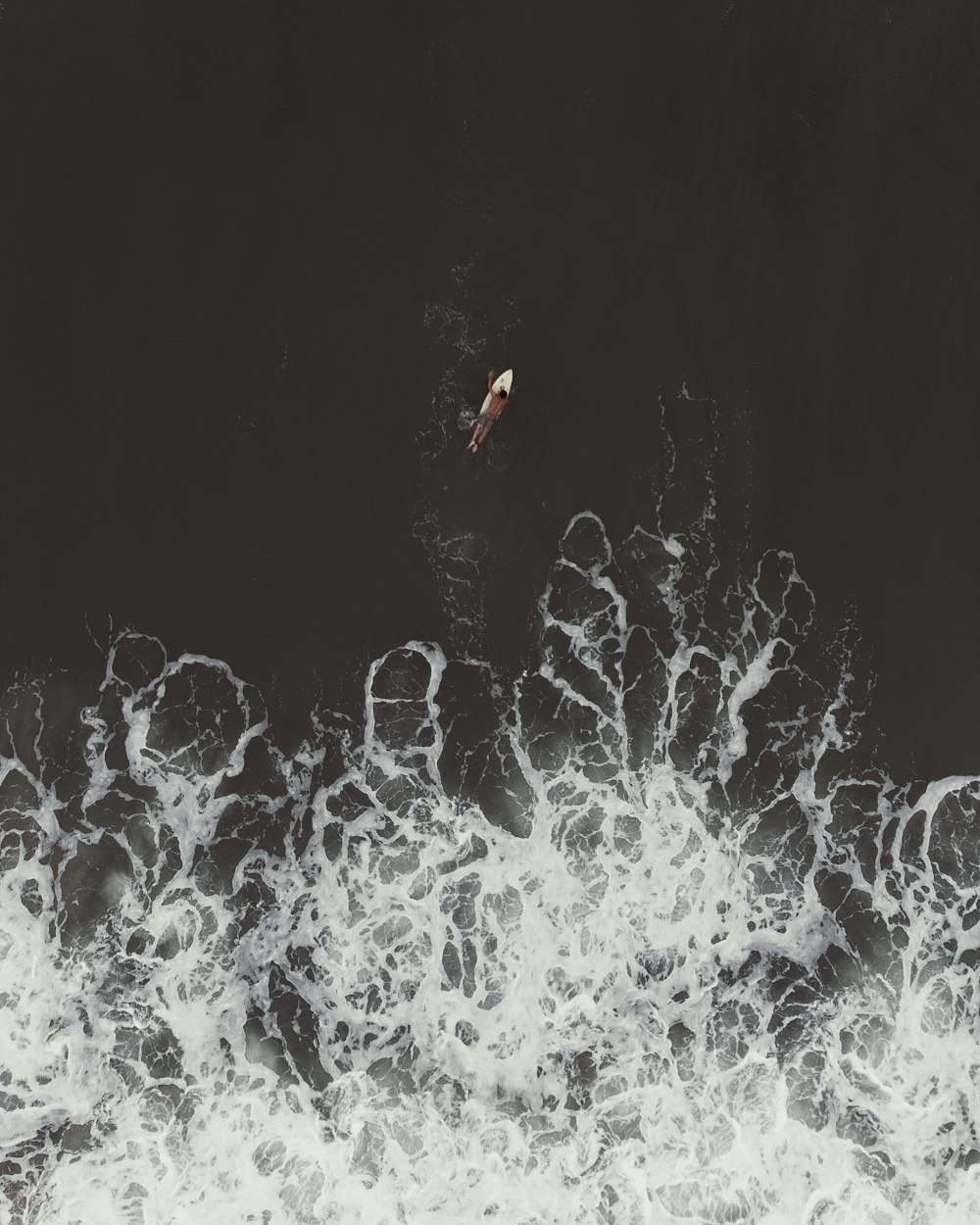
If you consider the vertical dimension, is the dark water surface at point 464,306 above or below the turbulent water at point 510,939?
above

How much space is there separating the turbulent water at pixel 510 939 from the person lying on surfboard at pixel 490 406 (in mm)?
3229

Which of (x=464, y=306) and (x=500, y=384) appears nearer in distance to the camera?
(x=500, y=384)

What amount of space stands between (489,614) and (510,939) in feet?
25.0

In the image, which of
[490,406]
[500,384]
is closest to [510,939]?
[490,406]

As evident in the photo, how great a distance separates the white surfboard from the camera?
16.5 metres

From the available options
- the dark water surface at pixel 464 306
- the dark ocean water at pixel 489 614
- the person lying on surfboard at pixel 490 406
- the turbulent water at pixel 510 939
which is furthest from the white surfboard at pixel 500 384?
the turbulent water at pixel 510 939

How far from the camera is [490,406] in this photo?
16.7 m

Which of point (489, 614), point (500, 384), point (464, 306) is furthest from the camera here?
point (489, 614)

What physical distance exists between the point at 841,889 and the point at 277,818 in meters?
13.4

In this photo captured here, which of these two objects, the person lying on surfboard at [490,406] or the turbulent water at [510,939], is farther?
the turbulent water at [510,939]

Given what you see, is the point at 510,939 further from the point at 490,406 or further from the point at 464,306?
the point at 464,306

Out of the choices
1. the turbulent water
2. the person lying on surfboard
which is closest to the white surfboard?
the person lying on surfboard

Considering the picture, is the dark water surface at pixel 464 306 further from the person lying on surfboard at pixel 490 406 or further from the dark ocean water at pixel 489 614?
the person lying on surfboard at pixel 490 406

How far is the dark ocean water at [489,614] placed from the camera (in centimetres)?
1706
